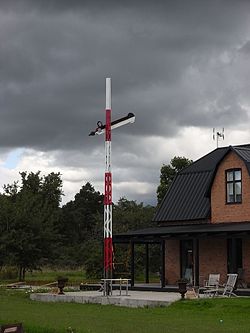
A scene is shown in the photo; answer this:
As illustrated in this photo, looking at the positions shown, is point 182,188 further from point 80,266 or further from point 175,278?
point 80,266

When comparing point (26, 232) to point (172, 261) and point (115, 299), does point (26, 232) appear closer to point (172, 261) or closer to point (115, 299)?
point (172, 261)

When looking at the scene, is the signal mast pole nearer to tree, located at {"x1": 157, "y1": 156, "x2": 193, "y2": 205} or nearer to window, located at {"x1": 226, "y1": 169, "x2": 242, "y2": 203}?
window, located at {"x1": 226, "y1": 169, "x2": 242, "y2": 203}

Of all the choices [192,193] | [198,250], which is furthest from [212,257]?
[192,193]

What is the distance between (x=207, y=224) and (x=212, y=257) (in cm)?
155

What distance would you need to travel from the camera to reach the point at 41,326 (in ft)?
53.7

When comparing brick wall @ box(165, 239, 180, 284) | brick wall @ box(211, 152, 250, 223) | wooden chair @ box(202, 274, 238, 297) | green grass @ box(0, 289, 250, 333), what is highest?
brick wall @ box(211, 152, 250, 223)

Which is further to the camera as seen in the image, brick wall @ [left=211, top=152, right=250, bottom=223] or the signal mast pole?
brick wall @ [left=211, top=152, right=250, bottom=223]

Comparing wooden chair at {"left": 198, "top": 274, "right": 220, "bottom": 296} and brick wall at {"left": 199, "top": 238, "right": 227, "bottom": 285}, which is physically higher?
brick wall at {"left": 199, "top": 238, "right": 227, "bottom": 285}

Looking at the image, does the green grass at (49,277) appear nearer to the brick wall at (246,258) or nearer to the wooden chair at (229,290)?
the brick wall at (246,258)

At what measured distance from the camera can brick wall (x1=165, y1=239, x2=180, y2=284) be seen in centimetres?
3469

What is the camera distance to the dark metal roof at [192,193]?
33.7 m

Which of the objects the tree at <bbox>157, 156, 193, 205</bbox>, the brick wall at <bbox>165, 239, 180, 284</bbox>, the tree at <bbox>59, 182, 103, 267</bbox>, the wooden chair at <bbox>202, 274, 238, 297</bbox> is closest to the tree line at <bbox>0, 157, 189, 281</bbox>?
the tree at <bbox>157, 156, 193, 205</bbox>

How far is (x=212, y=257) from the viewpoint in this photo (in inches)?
1292

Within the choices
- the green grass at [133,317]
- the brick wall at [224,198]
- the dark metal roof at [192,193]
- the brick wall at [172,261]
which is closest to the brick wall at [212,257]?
the brick wall at [224,198]
